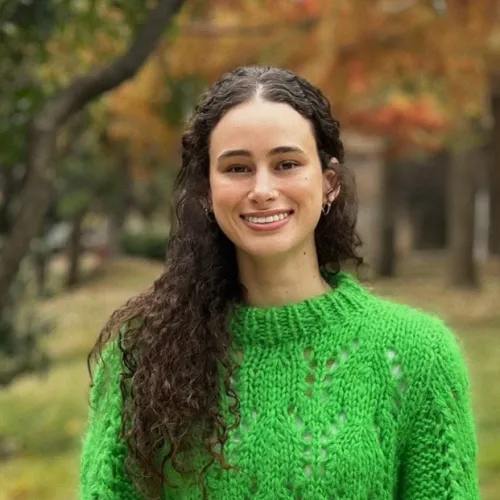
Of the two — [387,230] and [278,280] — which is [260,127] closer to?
[278,280]

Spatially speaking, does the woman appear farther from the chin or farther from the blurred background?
the blurred background

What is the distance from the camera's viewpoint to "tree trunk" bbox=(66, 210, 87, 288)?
15836 mm

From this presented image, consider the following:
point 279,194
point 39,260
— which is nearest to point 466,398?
point 279,194

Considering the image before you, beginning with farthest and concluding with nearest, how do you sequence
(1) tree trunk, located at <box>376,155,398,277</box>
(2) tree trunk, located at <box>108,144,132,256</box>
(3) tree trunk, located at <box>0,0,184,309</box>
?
(2) tree trunk, located at <box>108,144,132,256</box> → (1) tree trunk, located at <box>376,155,398,277</box> → (3) tree trunk, located at <box>0,0,184,309</box>

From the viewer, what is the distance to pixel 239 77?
181cm

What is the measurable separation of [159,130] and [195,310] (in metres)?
8.29

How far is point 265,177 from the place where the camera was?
1.72 meters

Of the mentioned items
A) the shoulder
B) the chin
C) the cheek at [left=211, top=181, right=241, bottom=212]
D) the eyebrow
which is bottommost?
the shoulder

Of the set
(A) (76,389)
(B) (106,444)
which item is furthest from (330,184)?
(A) (76,389)

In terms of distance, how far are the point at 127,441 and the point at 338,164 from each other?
685mm

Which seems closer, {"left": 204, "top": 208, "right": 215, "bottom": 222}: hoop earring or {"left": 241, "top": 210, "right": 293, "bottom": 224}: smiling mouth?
{"left": 241, "top": 210, "right": 293, "bottom": 224}: smiling mouth

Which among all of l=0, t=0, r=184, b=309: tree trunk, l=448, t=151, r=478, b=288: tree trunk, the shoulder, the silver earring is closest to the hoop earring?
the silver earring

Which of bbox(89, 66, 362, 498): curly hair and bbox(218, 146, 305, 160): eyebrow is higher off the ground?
bbox(218, 146, 305, 160): eyebrow

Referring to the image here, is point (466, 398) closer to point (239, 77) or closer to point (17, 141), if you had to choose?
point (239, 77)
